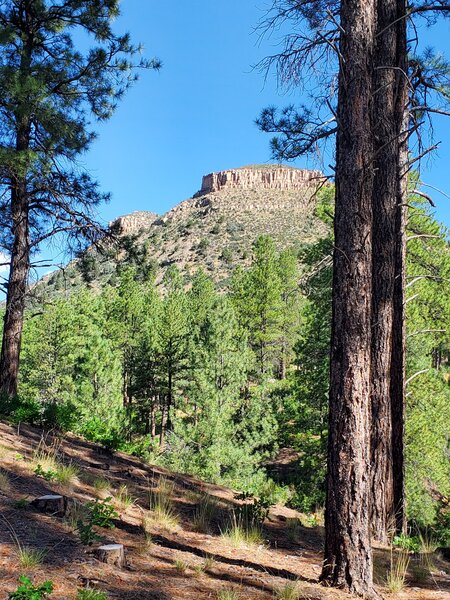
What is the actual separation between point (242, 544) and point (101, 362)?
18973 millimetres

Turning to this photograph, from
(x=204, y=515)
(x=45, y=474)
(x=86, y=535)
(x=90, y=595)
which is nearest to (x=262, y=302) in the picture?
(x=204, y=515)

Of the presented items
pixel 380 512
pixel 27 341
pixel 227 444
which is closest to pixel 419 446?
pixel 227 444

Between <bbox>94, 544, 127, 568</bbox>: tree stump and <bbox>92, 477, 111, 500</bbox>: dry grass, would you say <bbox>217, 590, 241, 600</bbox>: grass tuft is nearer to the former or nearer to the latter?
<bbox>94, 544, 127, 568</bbox>: tree stump

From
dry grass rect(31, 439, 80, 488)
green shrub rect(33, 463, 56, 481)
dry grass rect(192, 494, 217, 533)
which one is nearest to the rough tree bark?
dry grass rect(31, 439, 80, 488)

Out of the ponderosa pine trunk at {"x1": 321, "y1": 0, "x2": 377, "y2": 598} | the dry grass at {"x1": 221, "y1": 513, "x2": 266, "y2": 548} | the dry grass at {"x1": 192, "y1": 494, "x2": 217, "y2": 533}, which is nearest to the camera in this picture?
the ponderosa pine trunk at {"x1": 321, "y1": 0, "x2": 377, "y2": 598}

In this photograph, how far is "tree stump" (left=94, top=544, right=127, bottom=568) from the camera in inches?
131

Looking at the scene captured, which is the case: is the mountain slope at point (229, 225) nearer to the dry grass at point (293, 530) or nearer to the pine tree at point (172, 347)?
the pine tree at point (172, 347)

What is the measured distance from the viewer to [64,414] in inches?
339

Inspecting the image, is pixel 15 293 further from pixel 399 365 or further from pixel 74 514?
pixel 399 365

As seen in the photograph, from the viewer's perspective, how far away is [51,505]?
421cm

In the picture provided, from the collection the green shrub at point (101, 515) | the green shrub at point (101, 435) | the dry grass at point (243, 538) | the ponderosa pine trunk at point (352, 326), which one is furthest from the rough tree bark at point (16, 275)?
the ponderosa pine trunk at point (352, 326)

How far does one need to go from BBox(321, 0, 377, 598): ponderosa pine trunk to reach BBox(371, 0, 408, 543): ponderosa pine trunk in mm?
1922

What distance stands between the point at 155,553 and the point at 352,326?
2525 mm

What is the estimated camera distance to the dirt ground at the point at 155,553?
305 cm
